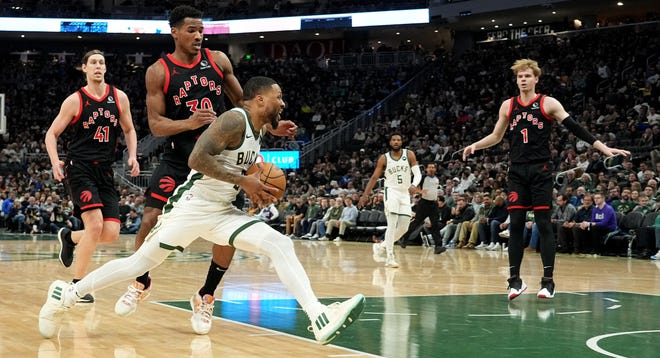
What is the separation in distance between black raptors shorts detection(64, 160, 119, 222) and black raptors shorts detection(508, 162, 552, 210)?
3.92m

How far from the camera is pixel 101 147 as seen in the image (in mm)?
8016

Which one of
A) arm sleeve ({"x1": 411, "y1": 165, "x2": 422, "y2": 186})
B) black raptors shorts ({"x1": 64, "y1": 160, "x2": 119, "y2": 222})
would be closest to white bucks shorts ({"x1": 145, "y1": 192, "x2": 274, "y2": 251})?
black raptors shorts ({"x1": 64, "y1": 160, "x2": 119, "y2": 222})

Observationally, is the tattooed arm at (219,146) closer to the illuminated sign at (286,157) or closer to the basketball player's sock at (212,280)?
the basketball player's sock at (212,280)

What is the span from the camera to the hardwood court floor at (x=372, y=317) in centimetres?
545

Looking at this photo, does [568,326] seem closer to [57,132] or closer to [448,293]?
[448,293]

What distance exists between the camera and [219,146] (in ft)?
17.4

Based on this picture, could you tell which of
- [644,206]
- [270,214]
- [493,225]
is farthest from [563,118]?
[270,214]

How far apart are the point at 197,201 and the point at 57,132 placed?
2901 millimetres

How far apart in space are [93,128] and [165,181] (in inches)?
66.3

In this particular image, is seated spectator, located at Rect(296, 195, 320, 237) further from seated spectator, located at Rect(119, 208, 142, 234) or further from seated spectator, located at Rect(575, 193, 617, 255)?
seated spectator, located at Rect(575, 193, 617, 255)

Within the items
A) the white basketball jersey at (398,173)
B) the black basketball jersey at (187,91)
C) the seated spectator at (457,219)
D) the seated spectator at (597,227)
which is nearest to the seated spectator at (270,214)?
the seated spectator at (457,219)

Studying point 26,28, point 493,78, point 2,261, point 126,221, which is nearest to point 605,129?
point 493,78

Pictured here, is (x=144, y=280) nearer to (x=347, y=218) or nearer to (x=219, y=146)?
(x=219, y=146)

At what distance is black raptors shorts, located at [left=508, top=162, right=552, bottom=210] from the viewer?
28.6ft
